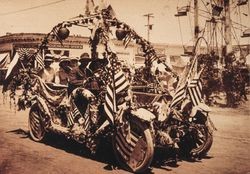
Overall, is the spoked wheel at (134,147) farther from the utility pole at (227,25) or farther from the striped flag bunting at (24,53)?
the utility pole at (227,25)

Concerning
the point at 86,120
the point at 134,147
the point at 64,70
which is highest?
the point at 64,70

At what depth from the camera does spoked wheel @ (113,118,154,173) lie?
229 inches

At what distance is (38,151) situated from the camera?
757 cm

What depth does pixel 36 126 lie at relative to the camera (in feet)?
28.8

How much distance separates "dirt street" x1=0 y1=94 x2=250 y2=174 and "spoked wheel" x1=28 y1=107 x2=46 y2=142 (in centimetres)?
17

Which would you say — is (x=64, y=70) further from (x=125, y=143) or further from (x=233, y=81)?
(x=233, y=81)

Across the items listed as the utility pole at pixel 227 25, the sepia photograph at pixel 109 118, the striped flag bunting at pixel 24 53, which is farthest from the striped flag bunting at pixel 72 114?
the utility pole at pixel 227 25

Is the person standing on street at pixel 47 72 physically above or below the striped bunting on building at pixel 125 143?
above

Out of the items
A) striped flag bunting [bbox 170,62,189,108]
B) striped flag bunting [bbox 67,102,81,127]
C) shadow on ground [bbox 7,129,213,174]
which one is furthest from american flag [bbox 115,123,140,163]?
striped flag bunting [bbox 67,102,81,127]

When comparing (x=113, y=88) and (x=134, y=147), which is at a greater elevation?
(x=113, y=88)

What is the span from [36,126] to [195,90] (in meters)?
4.03

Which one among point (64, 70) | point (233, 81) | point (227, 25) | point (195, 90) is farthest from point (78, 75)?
point (233, 81)

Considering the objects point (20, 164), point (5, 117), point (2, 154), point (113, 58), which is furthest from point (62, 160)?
point (5, 117)

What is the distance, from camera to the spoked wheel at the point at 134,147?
581 centimetres
